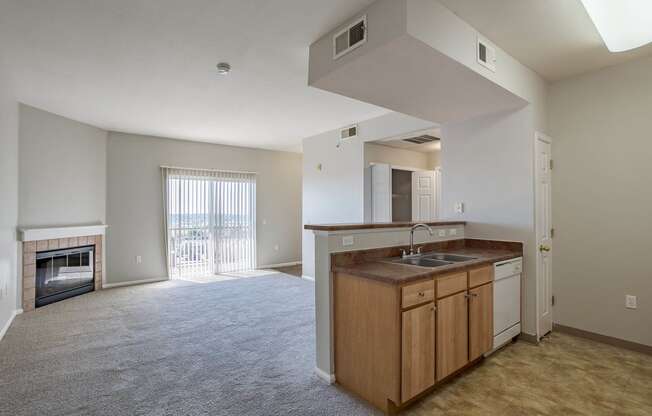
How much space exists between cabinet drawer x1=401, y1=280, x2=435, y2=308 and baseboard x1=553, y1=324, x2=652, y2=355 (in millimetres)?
2209

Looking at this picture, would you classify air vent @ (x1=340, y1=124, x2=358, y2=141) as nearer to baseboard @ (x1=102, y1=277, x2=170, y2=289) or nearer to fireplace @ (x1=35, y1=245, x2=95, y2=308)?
baseboard @ (x1=102, y1=277, x2=170, y2=289)

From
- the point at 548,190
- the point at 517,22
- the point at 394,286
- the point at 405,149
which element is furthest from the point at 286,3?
Result: the point at 405,149

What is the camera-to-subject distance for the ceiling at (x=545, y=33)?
215 cm

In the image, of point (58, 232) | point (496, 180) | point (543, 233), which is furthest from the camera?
point (58, 232)

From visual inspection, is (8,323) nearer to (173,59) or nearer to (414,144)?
(173,59)

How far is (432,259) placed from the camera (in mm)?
2908

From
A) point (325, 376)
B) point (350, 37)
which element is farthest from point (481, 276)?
point (350, 37)

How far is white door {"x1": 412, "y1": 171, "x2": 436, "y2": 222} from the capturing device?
491cm

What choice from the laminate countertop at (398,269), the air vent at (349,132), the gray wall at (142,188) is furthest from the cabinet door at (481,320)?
the gray wall at (142,188)

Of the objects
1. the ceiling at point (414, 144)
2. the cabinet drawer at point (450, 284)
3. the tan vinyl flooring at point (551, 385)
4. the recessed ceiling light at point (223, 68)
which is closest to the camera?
the tan vinyl flooring at point (551, 385)

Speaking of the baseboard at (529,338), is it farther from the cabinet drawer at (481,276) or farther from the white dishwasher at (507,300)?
the cabinet drawer at (481,276)

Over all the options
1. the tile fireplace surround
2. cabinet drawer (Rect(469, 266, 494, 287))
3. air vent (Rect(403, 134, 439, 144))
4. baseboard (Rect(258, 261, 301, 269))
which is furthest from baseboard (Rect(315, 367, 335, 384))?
baseboard (Rect(258, 261, 301, 269))

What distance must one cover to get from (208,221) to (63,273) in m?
2.43

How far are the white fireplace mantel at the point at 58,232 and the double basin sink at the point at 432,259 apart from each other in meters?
4.71
